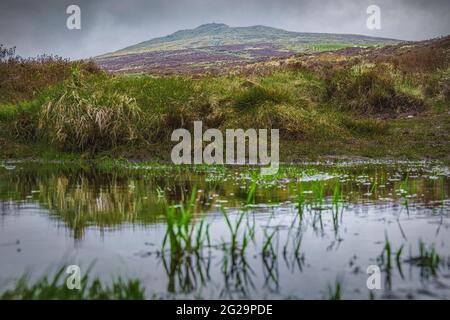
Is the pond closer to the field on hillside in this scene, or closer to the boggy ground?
the field on hillside

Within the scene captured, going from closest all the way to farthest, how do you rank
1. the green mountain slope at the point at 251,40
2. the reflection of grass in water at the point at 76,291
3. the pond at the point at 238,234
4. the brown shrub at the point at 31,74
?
1. the reflection of grass in water at the point at 76,291
2. the pond at the point at 238,234
3. the brown shrub at the point at 31,74
4. the green mountain slope at the point at 251,40

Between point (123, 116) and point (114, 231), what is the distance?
32.8ft

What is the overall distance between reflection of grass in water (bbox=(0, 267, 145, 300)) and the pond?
0.22m

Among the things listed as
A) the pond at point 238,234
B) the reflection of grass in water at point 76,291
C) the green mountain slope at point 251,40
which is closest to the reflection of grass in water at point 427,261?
the pond at point 238,234

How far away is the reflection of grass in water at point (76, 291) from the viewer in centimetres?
530

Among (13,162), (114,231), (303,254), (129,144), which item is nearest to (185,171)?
(129,144)

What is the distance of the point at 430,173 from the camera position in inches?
530

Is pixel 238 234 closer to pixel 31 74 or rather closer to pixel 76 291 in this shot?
pixel 76 291

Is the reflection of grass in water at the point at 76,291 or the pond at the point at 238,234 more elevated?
the pond at the point at 238,234

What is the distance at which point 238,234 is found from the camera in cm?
759

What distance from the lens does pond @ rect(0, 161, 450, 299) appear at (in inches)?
231

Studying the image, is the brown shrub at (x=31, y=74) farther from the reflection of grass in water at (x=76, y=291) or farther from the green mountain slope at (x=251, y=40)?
the green mountain slope at (x=251, y=40)

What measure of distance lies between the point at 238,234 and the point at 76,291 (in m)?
2.62

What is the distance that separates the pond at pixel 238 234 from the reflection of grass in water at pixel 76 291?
22 cm
